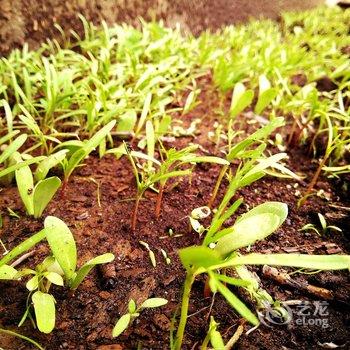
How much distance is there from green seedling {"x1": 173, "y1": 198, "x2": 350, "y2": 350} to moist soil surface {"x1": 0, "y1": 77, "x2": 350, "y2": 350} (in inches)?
4.9

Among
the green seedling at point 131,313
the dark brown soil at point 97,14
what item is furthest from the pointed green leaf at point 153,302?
the dark brown soil at point 97,14

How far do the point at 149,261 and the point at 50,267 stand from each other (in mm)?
254

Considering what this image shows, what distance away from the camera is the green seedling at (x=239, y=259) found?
59 centimetres

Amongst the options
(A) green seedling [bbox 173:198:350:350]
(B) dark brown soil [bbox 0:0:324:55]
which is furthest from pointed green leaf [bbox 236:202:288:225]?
(B) dark brown soil [bbox 0:0:324:55]

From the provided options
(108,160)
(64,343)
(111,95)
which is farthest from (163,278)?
(111,95)

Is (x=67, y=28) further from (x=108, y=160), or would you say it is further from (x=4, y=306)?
(x=4, y=306)

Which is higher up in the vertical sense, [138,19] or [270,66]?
[138,19]

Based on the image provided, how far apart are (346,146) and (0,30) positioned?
1.64 metres

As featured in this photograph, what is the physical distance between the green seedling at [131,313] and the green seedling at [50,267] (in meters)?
0.12

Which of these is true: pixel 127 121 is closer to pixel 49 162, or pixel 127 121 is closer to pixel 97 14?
pixel 49 162

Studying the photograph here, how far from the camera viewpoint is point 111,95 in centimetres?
143

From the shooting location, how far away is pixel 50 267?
0.80 metres

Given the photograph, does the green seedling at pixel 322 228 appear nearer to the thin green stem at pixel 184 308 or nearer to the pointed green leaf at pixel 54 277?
the thin green stem at pixel 184 308

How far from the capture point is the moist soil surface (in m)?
0.76
